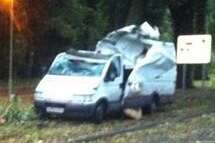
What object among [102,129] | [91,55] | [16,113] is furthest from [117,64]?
[16,113]

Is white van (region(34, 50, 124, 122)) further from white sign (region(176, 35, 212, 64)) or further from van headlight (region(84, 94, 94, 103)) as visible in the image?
white sign (region(176, 35, 212, 64))

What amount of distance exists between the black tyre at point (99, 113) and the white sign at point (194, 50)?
5.02 meters

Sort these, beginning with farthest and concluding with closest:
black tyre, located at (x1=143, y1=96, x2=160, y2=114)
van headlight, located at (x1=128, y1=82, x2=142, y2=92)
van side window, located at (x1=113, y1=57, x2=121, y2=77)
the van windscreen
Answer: black tyre, located at (x1=143, y1=96, x2=160, y2=114), van headlight, located at (x1=128, y1=82, x2=142, y2=92), van side window, located at (x1=113, y1=57, x2=121, y2=77), the van windscreen

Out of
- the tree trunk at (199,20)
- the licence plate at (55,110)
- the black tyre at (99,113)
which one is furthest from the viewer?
the tree trunk at (199,20)

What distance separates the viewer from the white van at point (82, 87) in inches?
824

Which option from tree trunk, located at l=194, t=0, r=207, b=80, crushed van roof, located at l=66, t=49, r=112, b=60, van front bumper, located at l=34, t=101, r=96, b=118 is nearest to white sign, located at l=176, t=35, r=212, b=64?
crushed van roof, located at l=66, t=49, r=112, b=60

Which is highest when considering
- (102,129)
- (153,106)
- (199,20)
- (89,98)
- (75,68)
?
(199,20)

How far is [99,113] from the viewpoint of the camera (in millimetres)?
21312

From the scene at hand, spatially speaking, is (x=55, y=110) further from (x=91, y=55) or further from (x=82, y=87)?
(x=91, y=55)

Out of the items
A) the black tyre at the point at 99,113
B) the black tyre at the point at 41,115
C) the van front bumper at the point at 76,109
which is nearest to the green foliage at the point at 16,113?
the black tyre at the point at 41,115

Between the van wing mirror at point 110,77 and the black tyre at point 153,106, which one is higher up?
the van wing mirror at point 110,77

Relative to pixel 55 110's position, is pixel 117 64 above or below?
above

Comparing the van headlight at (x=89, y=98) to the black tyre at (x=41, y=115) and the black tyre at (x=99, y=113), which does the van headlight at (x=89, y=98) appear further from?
the black tyre at (x=41, y=115)

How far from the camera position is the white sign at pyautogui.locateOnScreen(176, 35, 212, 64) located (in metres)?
25.7
